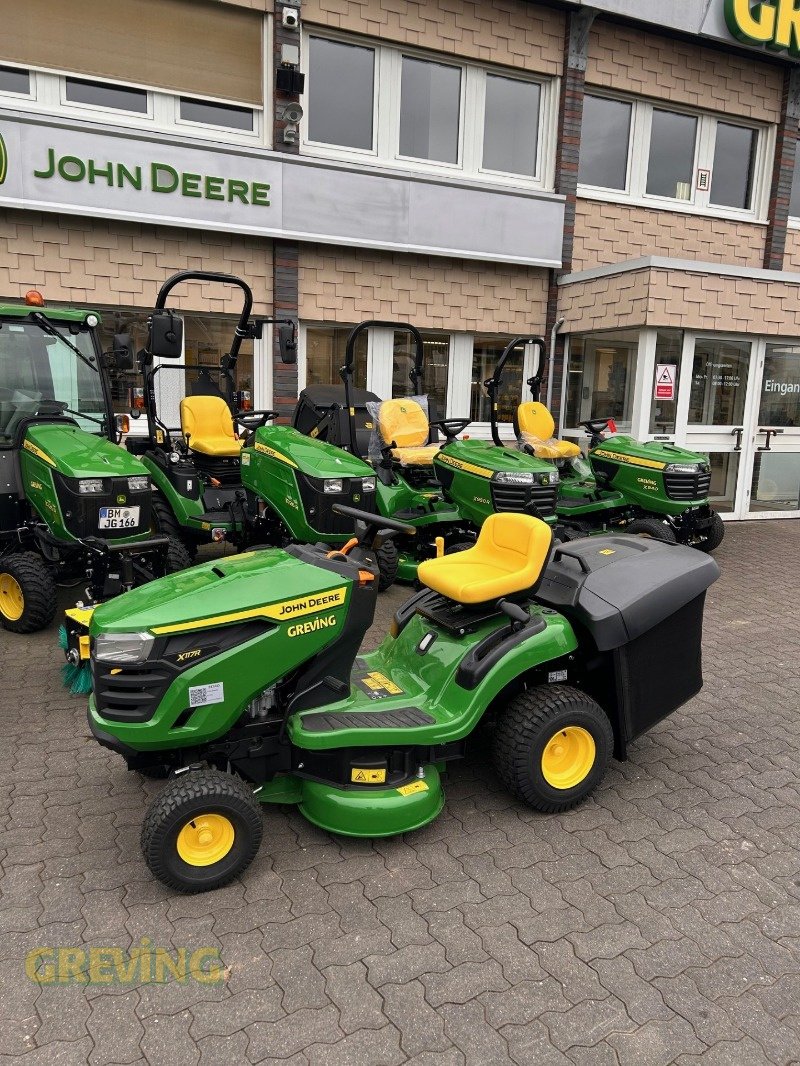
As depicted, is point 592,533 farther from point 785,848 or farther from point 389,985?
point 389,985

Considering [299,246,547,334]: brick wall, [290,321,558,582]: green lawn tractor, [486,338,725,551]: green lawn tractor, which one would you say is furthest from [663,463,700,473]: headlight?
[299,246,547,334]: brick wall

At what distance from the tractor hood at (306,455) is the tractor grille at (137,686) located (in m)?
3.07

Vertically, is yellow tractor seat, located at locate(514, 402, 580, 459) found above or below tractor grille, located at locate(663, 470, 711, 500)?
above

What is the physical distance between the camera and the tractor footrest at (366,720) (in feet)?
9.11

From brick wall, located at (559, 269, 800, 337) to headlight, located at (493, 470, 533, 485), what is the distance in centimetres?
318

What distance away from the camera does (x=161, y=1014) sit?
6.90 ft

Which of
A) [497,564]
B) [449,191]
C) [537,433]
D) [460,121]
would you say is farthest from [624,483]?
[460,121]

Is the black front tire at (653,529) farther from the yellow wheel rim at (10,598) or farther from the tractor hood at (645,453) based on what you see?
the yellow wheel rim at (10,598)

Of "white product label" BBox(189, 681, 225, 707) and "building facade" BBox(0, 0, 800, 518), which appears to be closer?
"white product label" BBox(189, 681, 225, 707)

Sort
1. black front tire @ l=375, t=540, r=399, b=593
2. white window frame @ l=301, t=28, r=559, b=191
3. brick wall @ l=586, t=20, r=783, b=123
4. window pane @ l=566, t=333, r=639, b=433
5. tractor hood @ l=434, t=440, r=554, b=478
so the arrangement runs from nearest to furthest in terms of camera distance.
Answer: black front tire @ l=375, t=540, r=399, b=593 < tractor hood @ l=434, t=440, r=554, b=478 < white window frame @ l=301, t=28, r=559, b=191 < window pane @ l=566, t=333, r=639, b=433 < brick wall @ l=586, t=20, r=783, b=123

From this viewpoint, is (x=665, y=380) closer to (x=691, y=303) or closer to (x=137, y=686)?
(x=691, y=303)

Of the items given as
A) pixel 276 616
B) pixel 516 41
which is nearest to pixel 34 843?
pixel 276 616

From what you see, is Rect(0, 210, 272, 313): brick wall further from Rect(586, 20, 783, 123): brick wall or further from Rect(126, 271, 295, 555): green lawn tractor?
Rect(586, 20, 783, 123): brick wall

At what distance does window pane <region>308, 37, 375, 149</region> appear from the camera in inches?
339
